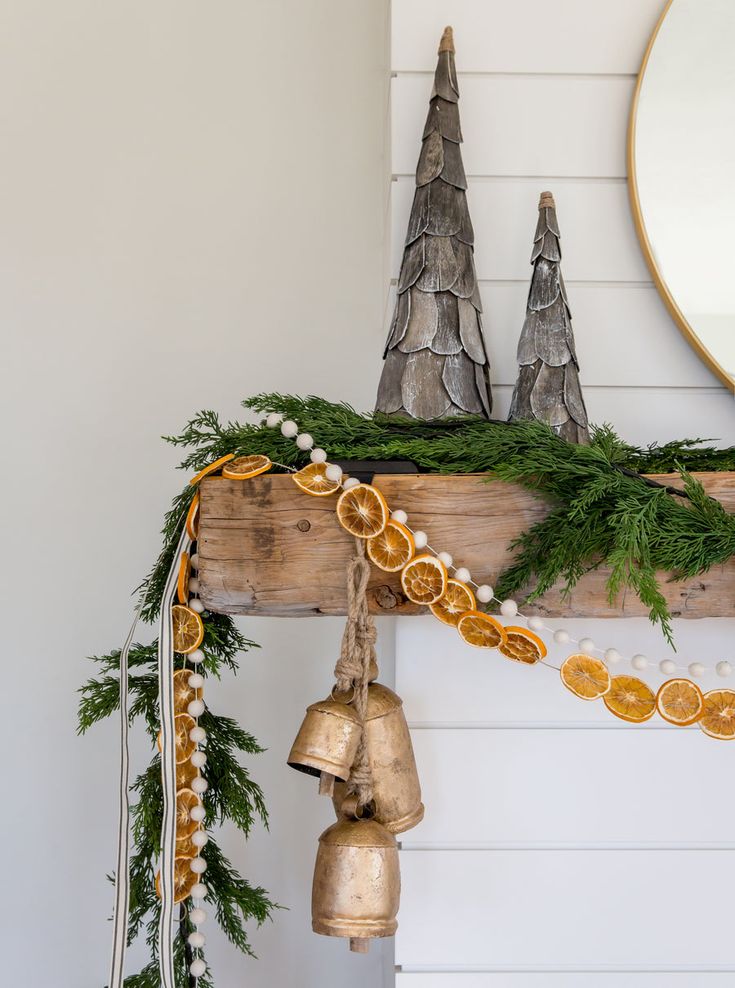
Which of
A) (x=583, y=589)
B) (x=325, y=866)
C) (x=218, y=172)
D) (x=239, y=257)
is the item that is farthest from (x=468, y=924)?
(x=218, y=172)

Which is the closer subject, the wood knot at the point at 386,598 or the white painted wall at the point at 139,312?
the wood knot at the point at 386,598

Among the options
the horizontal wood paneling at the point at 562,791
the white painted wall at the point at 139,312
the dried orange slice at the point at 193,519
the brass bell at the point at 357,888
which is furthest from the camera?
the white painted wall at the point at 139,312

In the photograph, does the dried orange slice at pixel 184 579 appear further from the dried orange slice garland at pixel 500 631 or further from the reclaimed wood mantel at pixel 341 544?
the dried orange slice garland at pixel 500 631

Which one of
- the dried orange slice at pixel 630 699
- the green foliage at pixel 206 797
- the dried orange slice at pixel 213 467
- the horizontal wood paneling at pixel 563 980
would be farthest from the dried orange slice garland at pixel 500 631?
the horizontal wood paneling at pixel 563 980

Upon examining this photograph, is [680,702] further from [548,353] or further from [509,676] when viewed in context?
[548,353]

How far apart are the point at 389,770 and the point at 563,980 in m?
0.36

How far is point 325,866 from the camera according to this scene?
691mm

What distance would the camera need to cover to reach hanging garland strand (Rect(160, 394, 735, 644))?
2.28 ft

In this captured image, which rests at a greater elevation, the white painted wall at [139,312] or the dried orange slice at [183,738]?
the white painted wall at [139,312]

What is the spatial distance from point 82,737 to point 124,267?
70 cm

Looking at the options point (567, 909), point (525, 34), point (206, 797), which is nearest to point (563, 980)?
point (567, 909)

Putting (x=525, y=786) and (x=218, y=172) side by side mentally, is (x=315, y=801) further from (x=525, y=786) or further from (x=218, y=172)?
(x=218, y=172)

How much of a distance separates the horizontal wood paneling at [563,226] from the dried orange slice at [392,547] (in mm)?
355

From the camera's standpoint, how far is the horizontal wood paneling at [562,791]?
881mm
